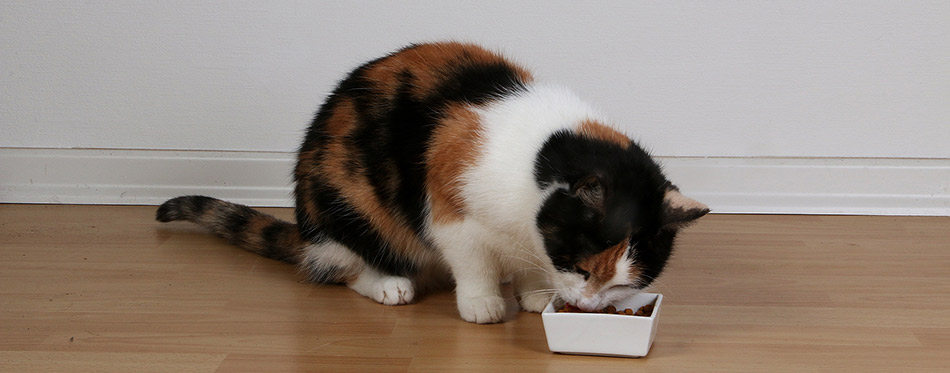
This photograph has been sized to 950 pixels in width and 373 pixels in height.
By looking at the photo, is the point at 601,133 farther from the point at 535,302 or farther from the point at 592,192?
the point at 535,302

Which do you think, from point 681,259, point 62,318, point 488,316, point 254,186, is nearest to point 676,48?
point 681,259

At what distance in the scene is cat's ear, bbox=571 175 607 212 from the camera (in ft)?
5.29

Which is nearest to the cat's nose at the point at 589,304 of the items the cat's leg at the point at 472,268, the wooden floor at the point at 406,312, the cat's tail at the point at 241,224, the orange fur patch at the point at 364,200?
the wooden floor at the point at 406,312

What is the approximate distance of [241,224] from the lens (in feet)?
7.94

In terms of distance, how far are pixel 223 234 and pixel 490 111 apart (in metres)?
0.96

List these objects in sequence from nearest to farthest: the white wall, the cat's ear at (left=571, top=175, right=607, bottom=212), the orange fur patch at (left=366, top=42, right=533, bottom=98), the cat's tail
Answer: the cat's ear at (left=571, top=175, right=607, bottom=212) → the orange fur patch at (left=366, top=42, right=533, bottom=98) → the cat's tail → the white wall

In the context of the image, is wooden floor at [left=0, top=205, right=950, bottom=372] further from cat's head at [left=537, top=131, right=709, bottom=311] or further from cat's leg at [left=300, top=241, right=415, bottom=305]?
cat's head at [left=537, top=131, right=709, bottom=311]

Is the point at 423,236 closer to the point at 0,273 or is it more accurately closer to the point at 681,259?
the point at 681,259

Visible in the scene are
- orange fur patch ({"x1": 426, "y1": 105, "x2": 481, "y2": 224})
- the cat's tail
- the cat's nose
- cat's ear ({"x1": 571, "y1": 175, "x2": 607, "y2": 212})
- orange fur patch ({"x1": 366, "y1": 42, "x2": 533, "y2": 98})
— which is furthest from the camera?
the cat's tail

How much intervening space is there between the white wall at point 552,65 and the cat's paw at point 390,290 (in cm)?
90

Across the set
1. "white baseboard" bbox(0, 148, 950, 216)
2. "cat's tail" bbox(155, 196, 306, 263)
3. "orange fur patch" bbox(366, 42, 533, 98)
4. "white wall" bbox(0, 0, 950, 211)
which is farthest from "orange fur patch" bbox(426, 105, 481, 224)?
"white baseboard" bbox(0, 148, 950, 216)

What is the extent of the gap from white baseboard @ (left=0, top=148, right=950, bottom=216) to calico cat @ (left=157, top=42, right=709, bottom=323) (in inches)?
26.0

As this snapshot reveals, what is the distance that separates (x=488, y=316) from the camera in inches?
77.2

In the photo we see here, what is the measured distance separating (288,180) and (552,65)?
93cm
